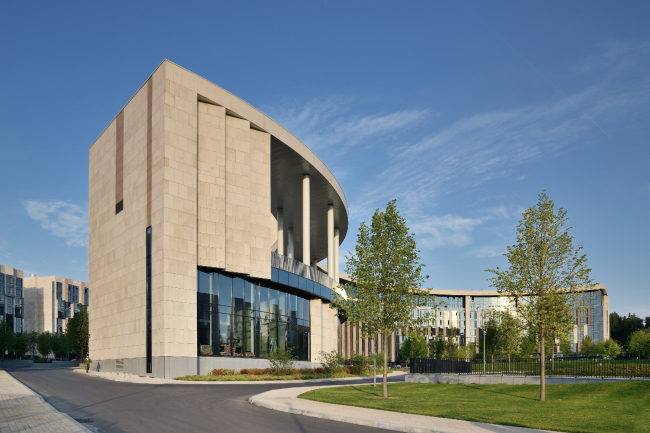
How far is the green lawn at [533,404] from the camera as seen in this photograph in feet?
55.7

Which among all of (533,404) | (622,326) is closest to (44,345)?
(533,404)

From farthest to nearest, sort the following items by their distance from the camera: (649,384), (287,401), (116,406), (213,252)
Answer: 1. (213,252)
2. (649,384)
3. (287,401)
4. (116,406)

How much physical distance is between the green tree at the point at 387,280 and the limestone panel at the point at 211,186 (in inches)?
695

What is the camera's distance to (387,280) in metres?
27.1

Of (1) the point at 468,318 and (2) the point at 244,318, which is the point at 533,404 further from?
(1) the point at 468,318

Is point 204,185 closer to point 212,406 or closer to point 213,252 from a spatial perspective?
point 213,252

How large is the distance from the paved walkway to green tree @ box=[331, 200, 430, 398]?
46.0 ft

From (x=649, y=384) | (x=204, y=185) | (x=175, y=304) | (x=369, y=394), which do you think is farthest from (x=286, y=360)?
(x=649, y=384)

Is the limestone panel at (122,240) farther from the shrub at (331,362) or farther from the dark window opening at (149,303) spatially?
the shrub at (331,362)

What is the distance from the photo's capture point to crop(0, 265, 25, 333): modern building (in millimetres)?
137125

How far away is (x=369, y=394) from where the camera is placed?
2769 cm

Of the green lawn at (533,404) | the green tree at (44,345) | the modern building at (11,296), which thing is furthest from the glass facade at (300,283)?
the modern building at (11,296)

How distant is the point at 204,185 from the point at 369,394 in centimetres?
2221

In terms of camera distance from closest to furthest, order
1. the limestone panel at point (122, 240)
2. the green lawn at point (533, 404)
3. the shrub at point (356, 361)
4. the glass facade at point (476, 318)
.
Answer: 1. the green lawn at point (533, 404)
2. the limestone panel at point (122, 240)
3. the shrub at point (356, 361)
4. the glass facade at point (476, 318)
